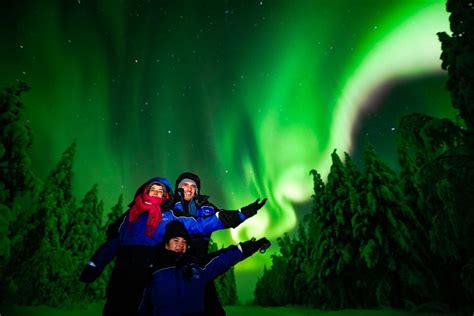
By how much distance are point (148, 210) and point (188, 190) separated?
98 centimetres

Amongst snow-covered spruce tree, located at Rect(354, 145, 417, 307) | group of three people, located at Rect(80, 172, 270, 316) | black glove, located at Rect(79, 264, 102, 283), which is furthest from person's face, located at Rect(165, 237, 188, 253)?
snow-covered spruce tree, located at Rect(354, 145, 417, 307)

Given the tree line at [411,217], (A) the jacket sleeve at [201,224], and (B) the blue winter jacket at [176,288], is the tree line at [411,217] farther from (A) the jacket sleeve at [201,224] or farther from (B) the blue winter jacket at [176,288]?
(B) the blue winter jacket at [176,288]

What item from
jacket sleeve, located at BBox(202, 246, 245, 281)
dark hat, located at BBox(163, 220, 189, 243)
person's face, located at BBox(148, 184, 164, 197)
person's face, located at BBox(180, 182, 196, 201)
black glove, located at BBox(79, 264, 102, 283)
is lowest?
jacket sleeve, located at BBox(202, 246, 245, 281)

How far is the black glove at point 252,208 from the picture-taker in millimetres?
4793

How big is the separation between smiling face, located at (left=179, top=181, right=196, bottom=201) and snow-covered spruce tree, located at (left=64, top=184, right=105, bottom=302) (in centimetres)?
1696

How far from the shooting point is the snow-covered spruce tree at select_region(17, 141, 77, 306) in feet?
45.7

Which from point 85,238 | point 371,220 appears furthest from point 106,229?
point 371,220

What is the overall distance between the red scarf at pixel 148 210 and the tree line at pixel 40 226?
207 inches

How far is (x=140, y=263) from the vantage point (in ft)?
13.9

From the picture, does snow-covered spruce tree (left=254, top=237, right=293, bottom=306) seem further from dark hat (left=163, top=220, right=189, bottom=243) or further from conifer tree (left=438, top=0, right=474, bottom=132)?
dark hat (left=163, top=220, right=189, bottom=243)

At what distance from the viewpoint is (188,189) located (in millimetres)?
5445

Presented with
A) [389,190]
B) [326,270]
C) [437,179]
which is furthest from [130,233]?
[389,190]

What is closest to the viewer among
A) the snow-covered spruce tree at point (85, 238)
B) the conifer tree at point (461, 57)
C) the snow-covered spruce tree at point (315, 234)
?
the conifer tree at point (461, 57)

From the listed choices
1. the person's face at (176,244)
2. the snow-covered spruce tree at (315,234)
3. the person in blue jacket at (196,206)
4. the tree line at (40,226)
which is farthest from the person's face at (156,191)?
the snow-covered spruce tree at (315,234)
